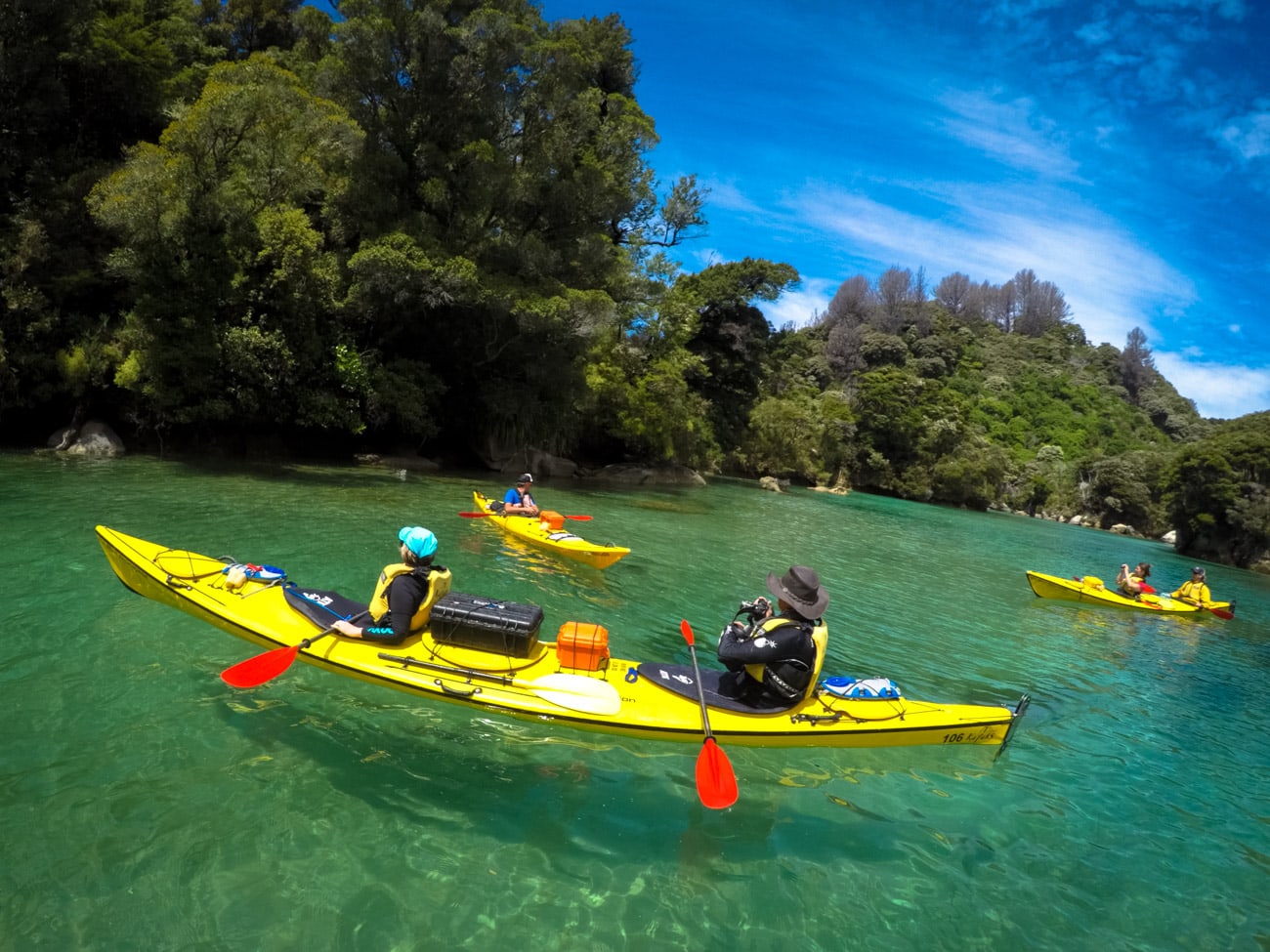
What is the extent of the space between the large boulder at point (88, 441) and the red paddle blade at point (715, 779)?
64.7 feet

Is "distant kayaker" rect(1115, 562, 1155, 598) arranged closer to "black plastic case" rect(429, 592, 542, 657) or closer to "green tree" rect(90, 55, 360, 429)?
"black plastic case" rect(429, 592, 542, 657)

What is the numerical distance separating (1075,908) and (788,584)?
2.73 metres

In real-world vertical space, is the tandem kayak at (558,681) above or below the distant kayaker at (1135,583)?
below

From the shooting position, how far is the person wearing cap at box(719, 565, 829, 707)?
16.8ft

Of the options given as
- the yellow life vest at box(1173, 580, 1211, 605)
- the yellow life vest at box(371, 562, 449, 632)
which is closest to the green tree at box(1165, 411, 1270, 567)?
the yellow life vest at box(1173, 580, 1211, 605)

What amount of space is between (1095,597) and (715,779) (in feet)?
45.9

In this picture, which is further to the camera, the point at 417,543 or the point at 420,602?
the point at 420,602

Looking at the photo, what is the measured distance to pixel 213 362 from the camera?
57.7 ft

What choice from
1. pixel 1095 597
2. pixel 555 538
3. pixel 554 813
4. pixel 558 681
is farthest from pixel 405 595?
pixel 1095 597

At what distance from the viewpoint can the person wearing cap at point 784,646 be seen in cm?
513

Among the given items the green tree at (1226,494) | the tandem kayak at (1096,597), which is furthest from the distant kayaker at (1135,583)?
the green tree at (1226,494)

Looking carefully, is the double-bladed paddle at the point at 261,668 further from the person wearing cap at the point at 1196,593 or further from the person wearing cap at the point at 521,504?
the person wearing cap at the point at 1196,593

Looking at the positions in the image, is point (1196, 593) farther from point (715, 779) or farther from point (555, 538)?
point (715, 779)

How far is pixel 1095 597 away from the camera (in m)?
14.6
